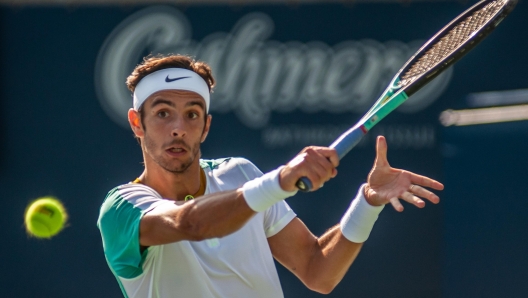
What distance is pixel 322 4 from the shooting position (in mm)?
6754

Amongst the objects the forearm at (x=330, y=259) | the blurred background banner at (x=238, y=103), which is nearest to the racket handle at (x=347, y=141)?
the forearm at (x=330, y=259)

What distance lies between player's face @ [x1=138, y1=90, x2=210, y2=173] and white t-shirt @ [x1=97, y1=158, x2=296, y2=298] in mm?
150

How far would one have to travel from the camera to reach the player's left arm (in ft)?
11.1

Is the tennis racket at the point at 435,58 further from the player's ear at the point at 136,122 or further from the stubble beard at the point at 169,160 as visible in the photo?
the player's ear at the point at 136,122

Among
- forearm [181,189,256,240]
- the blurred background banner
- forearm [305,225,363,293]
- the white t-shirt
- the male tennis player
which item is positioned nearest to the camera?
forearm [181,189,256,240]

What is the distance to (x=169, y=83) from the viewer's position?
3.56m

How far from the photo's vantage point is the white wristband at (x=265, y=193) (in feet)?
9.33

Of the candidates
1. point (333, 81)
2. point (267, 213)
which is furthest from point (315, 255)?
point (333, 81)

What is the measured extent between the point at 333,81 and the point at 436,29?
2.75 ft

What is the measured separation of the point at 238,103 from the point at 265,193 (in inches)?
151

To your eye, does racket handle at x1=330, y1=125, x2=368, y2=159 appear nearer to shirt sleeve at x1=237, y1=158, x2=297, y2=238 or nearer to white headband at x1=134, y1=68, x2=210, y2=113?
shirt sleeve at x1=237, y1=158, x2=297, y2=238

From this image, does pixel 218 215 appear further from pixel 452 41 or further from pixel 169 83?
pixel 452 41

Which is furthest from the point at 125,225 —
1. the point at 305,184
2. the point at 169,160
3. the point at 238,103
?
the point at 238,103

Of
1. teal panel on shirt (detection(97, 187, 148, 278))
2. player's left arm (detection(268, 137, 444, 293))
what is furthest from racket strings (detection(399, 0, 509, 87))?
teal panel on shirt (detection(97, 187, 148, 278))
